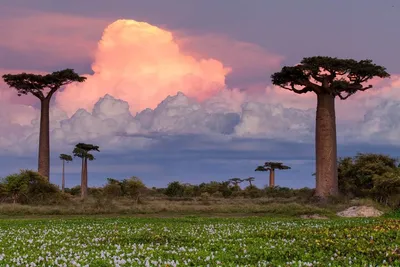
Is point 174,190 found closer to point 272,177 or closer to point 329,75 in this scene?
point 272,177

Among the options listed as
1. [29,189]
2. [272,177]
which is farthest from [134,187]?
[272,177]

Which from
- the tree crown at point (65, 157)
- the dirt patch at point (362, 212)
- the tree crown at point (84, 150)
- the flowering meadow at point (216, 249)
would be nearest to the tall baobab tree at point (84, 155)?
the tree crown at point (84, 150)

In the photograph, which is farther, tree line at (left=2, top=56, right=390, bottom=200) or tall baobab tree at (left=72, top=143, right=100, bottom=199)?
tall baobab tree at (left=72, top=143, right=100, bottom=199)

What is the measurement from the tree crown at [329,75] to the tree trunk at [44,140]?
81.6ft

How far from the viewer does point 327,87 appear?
47094 millimetres

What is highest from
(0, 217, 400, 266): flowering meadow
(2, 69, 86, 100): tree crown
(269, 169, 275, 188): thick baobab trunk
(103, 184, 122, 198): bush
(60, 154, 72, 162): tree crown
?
(2, 69, 86, 100): tree crown

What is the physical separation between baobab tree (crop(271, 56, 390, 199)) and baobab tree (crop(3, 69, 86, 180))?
22424mm

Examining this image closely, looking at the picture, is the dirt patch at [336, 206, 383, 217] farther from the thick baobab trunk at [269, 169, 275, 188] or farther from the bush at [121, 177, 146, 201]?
the thick baobab trunk at [269, 169, 275, 188]

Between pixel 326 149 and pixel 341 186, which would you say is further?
pixel 341 186

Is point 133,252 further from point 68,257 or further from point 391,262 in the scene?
point 391,262

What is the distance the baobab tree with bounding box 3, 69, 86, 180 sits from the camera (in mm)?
55562

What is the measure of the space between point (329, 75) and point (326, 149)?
6.53 metres

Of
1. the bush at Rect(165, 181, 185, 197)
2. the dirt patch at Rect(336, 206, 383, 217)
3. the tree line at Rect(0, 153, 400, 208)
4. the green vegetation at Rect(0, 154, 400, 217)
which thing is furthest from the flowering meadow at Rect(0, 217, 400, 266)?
the bush at Rect(165, 181, 185, 197)

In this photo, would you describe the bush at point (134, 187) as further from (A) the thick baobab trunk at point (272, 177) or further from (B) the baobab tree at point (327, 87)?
(A) the thick baobab trunk at point (272, 177)
